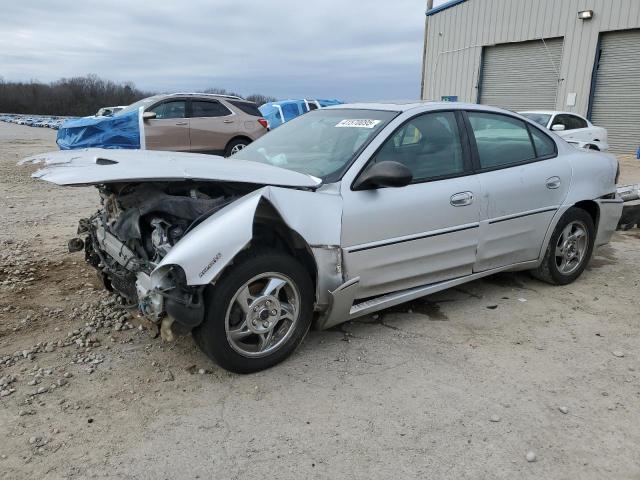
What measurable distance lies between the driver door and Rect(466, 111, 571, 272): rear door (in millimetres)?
135

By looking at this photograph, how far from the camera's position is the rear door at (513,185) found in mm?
4117

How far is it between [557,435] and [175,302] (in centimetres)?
209

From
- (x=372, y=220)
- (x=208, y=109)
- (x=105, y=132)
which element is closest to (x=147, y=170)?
(x=372, y=220)

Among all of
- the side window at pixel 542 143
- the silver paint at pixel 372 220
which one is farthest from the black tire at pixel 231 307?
the side window at pixel 542 143

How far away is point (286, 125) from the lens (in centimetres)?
465

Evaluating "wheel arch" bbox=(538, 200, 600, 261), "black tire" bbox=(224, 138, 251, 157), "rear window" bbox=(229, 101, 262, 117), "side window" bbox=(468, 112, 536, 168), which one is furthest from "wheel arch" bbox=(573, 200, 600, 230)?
"rear window" bbox=(229, 101, 262, 117)

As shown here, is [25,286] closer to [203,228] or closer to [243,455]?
[203,228]

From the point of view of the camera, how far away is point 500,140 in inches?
172

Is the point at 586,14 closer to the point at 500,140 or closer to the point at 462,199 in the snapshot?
the point at 500,140

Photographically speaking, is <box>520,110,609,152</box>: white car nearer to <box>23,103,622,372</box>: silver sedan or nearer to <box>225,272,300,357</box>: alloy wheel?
<box>23,103,622,372</box>: silver sedan

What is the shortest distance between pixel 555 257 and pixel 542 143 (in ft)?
3.32

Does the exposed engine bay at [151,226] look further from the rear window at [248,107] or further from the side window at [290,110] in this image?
the side window at [290,110]

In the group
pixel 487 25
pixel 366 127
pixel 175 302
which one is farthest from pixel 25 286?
pixel 487 25

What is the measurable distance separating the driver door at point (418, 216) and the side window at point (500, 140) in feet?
0.62
